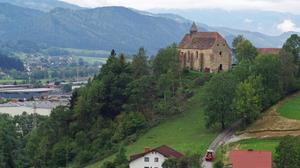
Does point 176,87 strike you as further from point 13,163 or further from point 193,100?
point 13,163

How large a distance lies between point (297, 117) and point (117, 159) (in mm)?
27434

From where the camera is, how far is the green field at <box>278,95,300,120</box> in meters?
84.4

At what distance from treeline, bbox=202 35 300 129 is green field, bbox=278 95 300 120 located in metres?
1.78

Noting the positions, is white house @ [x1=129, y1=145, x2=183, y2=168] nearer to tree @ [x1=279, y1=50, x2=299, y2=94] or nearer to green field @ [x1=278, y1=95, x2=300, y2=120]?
green field @ [x1=278, y1=95, x2=300, y2=120]

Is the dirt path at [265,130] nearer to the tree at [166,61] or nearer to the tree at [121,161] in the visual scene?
the tree at [121,161]

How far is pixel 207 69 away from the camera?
11662 cm

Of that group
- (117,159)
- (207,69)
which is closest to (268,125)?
(117,159)

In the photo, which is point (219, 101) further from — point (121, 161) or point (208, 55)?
point (208, 55)

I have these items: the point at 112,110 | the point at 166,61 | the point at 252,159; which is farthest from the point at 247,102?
the point at 166,61

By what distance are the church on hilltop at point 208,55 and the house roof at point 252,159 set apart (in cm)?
5373

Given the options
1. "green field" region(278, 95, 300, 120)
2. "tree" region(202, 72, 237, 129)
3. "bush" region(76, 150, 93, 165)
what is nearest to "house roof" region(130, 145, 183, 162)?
"tree" region(202, 72, 237, 129)

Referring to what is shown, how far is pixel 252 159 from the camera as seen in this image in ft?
205

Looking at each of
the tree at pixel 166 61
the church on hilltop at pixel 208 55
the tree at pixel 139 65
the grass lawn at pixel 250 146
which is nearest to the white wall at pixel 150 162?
the grass lawn at pixel 250 146

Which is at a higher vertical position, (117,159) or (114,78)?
(114,78)
